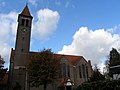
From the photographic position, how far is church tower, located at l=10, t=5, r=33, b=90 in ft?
155

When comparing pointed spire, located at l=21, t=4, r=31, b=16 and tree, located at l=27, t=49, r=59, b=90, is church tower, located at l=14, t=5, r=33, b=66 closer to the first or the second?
pointed spire, located at l=21, t=4, r=31, b=16

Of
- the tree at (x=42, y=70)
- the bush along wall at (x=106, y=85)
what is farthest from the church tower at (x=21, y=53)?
the bush along wall at (x=106, y=85)

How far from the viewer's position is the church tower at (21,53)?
1862 inches

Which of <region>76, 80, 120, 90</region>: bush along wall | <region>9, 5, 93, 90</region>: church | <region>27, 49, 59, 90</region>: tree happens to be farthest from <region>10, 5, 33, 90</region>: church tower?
<region>76, 80, 120, 90</region>: bush along wall

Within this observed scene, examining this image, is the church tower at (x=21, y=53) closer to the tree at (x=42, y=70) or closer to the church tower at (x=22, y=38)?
the church tower at (x=22, y=38)

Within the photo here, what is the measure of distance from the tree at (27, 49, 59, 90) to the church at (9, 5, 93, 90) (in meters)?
3.90

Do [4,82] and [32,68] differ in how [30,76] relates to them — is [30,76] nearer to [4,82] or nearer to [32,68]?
[32,68]

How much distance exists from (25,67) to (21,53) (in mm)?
4607

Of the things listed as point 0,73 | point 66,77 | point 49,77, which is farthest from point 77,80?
point 0,73

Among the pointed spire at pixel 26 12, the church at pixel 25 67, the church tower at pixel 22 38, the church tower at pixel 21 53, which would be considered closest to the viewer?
the church tower at pixel 21 53

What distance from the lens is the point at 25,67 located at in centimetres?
4797

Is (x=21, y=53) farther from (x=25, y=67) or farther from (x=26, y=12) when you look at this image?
(x=26, y=12)

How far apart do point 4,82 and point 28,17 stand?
855 inches

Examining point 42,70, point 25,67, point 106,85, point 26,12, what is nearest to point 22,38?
point 25,67
